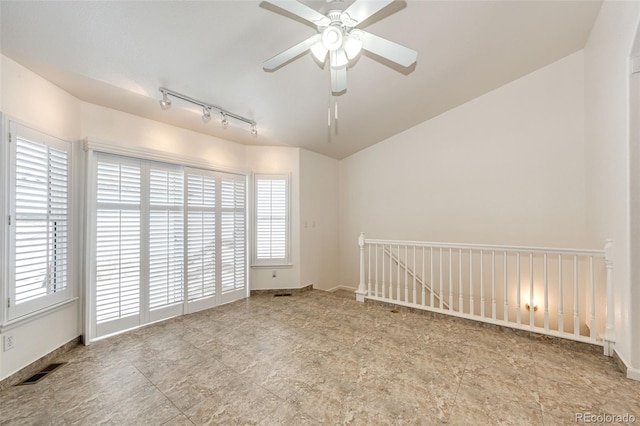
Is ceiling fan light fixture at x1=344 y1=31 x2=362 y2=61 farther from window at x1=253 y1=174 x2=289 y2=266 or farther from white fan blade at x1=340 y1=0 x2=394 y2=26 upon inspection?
window at x1=253 y1=174 x2=289 y2=266

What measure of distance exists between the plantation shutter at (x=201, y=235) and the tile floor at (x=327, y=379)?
0.76 m

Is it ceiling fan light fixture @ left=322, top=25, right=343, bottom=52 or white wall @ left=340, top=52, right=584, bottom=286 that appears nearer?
ceiling fan light fixture @ left=322, top=25, right=343, bottom=52

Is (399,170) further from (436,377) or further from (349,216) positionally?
(436,377)

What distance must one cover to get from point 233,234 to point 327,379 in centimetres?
281

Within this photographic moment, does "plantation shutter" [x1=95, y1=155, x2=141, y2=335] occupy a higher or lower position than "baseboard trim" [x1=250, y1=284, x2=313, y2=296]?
higher

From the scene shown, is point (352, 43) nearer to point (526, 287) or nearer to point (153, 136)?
point (153, 136)

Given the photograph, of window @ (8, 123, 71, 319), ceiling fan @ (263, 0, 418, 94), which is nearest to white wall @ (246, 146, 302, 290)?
window @ (8, 123, 71, 319)

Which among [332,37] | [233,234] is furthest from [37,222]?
[332,37]

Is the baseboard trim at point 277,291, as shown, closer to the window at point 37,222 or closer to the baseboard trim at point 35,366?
the baseboard trim at point 35,366

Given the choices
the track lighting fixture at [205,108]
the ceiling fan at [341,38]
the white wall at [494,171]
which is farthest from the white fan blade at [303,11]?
the white wall at [494,171]

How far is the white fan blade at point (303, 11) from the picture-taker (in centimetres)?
157

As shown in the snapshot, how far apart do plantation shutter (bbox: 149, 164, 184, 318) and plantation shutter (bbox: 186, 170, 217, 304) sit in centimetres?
13

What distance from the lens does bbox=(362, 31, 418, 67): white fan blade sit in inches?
74.3

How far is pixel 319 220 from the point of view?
5.30 m
